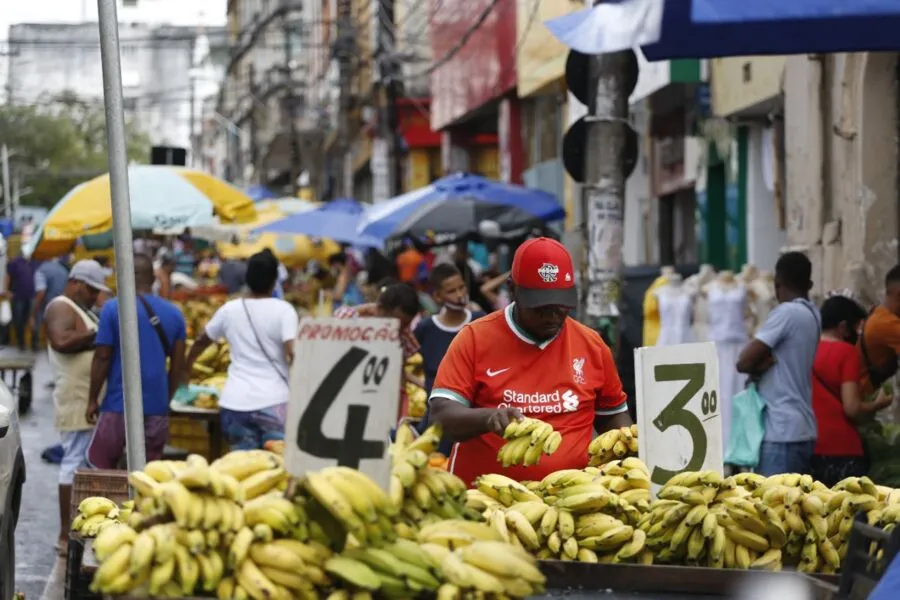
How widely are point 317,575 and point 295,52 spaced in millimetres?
74667

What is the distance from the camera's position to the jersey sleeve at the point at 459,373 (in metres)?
6.22

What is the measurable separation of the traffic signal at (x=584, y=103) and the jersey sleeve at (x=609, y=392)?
17.6 ft

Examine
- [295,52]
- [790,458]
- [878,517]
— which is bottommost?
[790,458]

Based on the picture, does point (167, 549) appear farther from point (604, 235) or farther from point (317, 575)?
point (604, 235)

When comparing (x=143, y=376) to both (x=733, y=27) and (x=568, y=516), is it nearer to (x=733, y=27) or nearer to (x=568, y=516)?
(x=733, y=27)

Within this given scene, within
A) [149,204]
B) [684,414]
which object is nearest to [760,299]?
[149,204]

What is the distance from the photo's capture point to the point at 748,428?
31.1 ft

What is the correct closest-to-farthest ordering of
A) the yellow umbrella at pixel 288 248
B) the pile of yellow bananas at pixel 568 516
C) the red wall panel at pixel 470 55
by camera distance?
the pile of yellow bananas at pixel 568 516 < the red wall panel at pixel 470 55 < the yellow umbrella at pixel 288 248

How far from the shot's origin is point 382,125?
33.9 meters

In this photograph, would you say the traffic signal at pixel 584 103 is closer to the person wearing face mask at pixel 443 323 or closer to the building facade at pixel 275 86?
the person wearing face mask at pixel 443 323

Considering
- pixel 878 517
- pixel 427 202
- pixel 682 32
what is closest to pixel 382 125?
pixel 427 202

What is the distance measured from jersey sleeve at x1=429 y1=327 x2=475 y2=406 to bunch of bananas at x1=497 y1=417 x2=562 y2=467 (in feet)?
1.74

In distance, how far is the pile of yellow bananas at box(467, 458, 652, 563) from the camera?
5.10 m

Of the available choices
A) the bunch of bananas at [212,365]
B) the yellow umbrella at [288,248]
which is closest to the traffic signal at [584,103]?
the bunch of bananas at [212,365]
